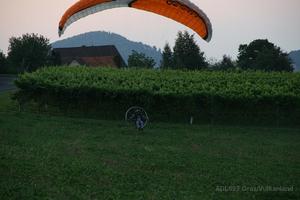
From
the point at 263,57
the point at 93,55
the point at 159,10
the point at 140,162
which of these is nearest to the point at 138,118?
the point at 159,10

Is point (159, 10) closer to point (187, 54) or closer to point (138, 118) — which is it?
point (138, 118)

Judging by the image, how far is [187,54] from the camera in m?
63.3

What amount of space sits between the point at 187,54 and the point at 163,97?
4217cm

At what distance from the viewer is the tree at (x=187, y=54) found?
205ft

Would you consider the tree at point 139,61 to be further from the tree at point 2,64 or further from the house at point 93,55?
the tree at point 2,64

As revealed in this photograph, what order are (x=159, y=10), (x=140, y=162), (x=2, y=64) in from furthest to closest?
(x=2, y=64) → (x=159, y=10) → (x=140, y=162)

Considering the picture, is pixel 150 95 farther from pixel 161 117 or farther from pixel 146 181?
pixel 146 181

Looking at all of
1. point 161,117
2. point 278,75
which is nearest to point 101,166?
point 161,117

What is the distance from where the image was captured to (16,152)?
40.1ft

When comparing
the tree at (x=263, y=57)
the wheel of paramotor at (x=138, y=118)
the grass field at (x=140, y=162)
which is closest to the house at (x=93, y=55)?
the tree at (x=263, y=57)

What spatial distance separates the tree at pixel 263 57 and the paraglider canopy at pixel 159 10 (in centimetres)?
5095

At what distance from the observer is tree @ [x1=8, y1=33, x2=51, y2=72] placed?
208 feet

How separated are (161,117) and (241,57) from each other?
62.7 metres

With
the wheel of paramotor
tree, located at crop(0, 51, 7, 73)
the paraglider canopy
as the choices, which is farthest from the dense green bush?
tree, located at crop(0, 51, 7, 73)
